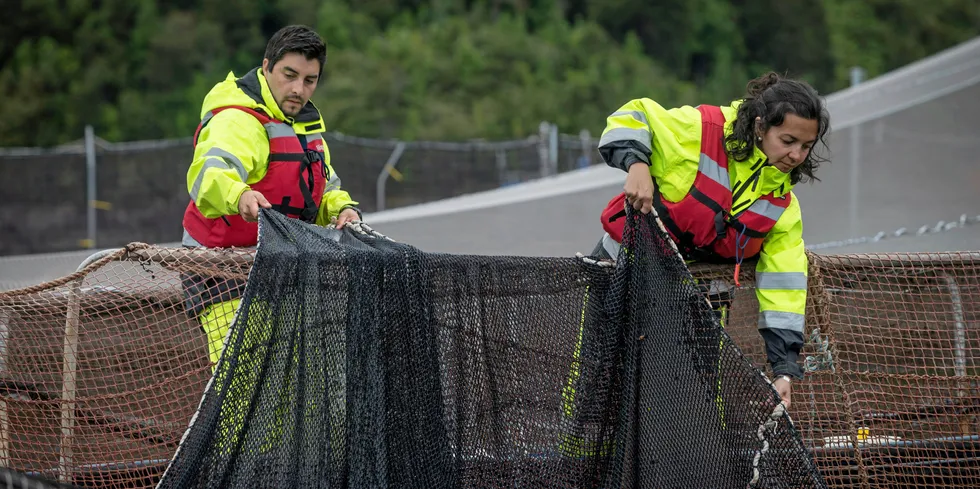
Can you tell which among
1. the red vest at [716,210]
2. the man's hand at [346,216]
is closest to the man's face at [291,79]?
the man's hand at [346,216]

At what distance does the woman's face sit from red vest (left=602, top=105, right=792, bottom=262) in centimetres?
9

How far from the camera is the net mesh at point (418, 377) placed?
327cm

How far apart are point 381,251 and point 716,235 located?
1175 mm

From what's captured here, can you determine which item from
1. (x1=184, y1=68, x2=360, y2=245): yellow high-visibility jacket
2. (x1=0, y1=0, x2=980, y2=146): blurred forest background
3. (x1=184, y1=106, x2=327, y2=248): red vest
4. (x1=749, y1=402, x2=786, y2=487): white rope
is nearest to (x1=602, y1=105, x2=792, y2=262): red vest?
(x1=749, y1=402, x2=786, y2=487): white rope

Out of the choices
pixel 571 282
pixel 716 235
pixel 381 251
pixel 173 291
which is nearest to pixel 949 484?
pixel 716 235

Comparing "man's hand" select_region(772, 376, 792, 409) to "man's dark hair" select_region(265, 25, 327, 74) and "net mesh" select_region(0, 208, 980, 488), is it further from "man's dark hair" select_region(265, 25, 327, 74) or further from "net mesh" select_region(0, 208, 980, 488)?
"man's dark hair" select_region(265, 25, 327, 74)

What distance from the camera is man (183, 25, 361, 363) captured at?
3527 millimetres

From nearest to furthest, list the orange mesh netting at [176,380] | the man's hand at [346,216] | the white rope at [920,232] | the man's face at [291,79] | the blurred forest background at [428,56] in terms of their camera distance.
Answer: the orange mesh netting at [176,380] < the man's face at [291,79] < the man's hand at [346,216] < the white rope at [920,232] < the blurred forest background at [428,56]

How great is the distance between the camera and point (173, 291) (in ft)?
12.1

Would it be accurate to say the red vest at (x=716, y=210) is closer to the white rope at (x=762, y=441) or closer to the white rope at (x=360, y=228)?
the white rope at (x=762, y=441)

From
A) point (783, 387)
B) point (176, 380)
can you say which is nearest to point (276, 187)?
point (176, 380)

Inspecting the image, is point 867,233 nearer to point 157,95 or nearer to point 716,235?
point 716,235

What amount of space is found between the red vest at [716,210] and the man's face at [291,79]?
1.30m

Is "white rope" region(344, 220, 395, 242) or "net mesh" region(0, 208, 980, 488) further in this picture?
"white rope" region(344, 220, 395, 242)
